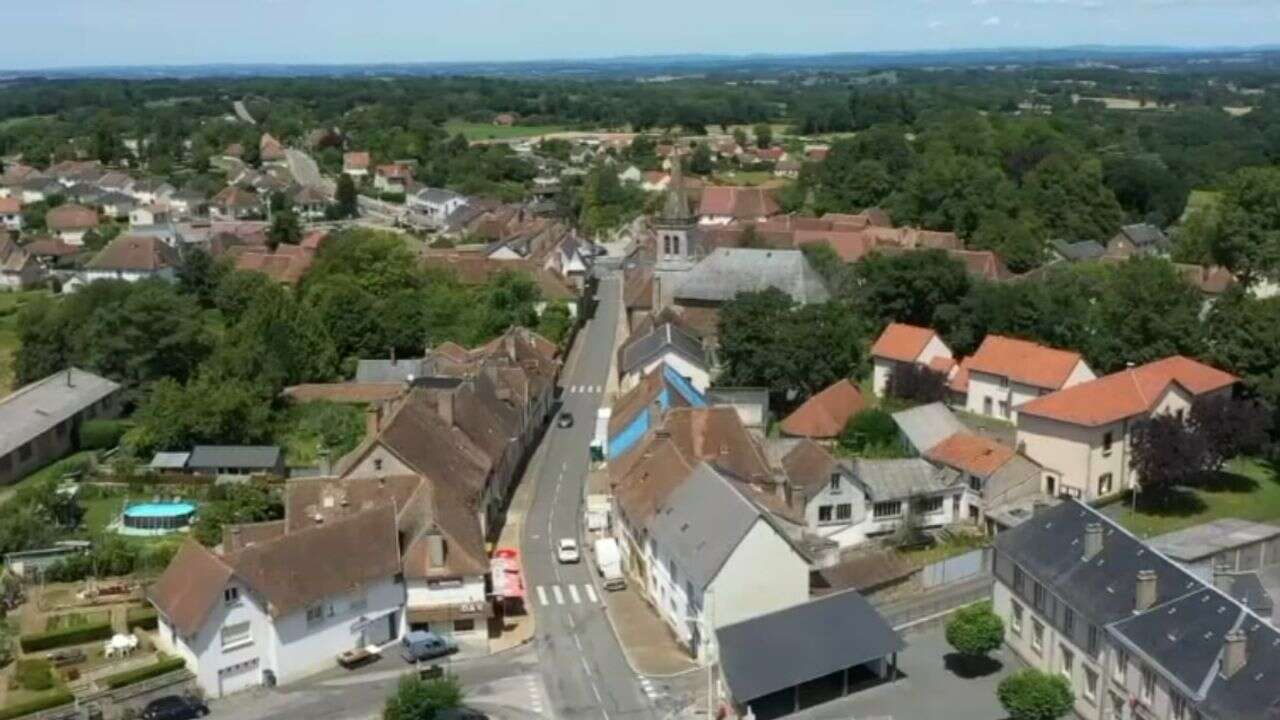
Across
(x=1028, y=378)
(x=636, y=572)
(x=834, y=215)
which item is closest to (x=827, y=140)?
(x=834, y=215)

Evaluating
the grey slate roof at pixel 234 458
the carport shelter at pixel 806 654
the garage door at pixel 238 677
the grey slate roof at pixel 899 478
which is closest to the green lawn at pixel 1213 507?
the grey slate roof at pixel 899 478

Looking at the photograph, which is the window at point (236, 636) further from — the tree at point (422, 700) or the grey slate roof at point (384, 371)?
the grey slate roof at point (384, 371)

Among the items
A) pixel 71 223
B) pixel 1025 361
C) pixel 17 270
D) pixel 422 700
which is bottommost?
pixel 422 700

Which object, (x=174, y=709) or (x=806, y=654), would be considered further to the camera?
(x=806, y=654)

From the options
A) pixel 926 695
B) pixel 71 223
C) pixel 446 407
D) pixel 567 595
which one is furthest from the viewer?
pixel 71 223

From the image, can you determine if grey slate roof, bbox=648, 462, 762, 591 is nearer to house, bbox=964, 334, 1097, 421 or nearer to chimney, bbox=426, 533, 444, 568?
chimney, bbox=426, 533, 444, 568

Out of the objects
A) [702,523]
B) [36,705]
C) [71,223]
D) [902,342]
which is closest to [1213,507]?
[902,342]

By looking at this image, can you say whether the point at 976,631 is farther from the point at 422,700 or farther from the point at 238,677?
the point at 238,677
